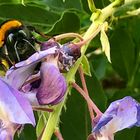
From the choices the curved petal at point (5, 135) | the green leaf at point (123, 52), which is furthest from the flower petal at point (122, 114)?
the green leaf at point (123, 52)

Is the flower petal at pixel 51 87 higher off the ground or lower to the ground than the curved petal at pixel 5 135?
higher

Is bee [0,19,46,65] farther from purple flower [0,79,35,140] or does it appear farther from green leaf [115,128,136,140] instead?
green leaf [115,128,136,140]

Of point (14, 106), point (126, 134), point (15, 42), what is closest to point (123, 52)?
point (126, 134)

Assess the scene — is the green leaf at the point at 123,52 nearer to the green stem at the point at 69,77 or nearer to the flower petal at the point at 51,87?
the green stem at the point at 69,77

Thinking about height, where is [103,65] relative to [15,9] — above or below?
below

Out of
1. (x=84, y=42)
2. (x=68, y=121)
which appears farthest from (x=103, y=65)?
(x=84, y=42)

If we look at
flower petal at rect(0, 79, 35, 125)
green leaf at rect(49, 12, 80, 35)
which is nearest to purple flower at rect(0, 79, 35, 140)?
flower petal at rect(0, 79, 35, 125)

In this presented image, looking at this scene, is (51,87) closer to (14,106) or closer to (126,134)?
(14,106)

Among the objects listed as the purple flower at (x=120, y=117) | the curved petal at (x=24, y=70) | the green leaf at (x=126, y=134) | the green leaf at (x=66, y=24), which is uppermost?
the curved petal at (x=24, y=70)

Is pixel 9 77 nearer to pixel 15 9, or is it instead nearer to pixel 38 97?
pixel 38 97
